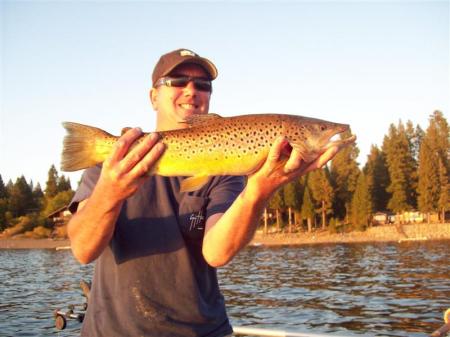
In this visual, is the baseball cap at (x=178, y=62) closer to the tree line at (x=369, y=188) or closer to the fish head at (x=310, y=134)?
the fish head at (x=310, y=134)

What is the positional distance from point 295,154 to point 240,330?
3035mm

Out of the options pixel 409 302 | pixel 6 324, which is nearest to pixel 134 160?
pixel 6 324

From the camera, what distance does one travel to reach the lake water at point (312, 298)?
15758 mm

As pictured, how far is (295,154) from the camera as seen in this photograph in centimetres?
313

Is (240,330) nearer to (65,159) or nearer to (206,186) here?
(206,186)

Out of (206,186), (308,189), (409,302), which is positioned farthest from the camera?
(308,189)

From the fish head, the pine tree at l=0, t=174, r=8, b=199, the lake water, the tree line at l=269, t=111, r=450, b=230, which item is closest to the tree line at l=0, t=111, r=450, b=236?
Result: the tree line at l=269, t=111, r=450, b=230

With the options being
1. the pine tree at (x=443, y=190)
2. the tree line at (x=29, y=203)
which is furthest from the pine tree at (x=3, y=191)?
the pine tree at (x=443, y=190)

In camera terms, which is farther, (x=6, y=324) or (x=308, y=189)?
(x=308, y=189)

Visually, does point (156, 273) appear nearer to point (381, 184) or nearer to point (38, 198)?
point (381, 184)

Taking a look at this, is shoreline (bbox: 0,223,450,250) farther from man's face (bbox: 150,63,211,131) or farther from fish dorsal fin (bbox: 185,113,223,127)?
fish dorsal fin (bbox: 185,113,223,127)

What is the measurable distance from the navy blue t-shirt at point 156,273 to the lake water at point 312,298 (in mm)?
11773

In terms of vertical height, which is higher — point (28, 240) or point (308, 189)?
point (308, 189)

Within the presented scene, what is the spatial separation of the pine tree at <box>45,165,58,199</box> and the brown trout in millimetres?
96591
